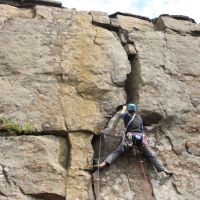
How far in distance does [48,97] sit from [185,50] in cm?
538

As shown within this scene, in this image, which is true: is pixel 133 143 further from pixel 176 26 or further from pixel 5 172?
pixel 176 26

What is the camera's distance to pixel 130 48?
49.1 ft

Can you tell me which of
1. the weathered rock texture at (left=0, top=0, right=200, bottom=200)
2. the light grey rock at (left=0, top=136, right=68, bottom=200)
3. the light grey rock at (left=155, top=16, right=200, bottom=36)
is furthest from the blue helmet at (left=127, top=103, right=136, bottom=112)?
the light grey rock at (left=155, top=16, right=200, bottom=36)

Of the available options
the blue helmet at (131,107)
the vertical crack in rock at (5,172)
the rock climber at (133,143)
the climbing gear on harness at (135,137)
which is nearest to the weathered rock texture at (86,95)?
the vertical crack in rock at (5,172)

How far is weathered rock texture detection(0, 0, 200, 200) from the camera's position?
11703mm

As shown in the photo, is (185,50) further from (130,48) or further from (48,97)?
(48,97)

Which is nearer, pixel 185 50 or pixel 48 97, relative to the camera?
pixel 48 97

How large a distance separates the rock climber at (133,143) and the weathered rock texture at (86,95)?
33cm

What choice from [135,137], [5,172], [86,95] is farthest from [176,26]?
[5,172]

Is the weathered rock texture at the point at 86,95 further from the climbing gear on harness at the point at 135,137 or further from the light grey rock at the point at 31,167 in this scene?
the climbing gear on harness at the point at 135,137

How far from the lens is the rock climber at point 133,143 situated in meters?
12.2

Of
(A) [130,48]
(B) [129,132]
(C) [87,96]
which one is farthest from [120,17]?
(B) [129,132]

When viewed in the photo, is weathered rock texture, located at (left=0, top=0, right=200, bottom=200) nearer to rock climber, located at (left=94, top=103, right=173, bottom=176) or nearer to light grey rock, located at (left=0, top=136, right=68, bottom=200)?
light grey rock, located at (left=0, top=136, right=68, bottom=200)

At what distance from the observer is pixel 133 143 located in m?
12.4
